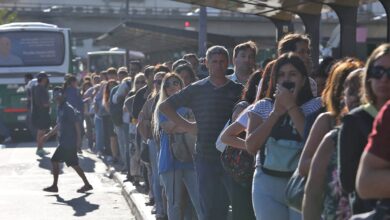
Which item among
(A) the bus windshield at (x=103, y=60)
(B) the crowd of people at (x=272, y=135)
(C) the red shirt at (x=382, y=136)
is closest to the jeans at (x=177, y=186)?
(B) the crowd of people at (x=272, y=135)

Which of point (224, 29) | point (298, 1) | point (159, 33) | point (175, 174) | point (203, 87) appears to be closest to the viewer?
point (203, 87)

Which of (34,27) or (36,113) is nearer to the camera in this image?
(36,113)

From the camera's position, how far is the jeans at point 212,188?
22.4 ft

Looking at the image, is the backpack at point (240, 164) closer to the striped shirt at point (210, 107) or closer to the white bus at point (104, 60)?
the striped shirt at point (210, 107)

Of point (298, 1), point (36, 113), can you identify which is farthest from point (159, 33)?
point (298, 1)

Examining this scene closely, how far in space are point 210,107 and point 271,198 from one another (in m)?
1.88

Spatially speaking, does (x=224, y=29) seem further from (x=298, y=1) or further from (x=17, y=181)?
(x=298, y=1)

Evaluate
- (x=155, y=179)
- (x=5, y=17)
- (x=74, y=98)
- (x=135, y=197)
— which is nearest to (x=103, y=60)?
(x=5, y=17)

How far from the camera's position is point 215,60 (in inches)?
276

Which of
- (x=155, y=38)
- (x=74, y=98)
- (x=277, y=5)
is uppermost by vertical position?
→ (x=277, y=5)

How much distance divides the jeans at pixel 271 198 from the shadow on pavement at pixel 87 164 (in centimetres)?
1095

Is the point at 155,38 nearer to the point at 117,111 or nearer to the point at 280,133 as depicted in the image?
the point at 117,111

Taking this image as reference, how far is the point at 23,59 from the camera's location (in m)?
25.0

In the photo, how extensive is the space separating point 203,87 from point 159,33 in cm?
1492
